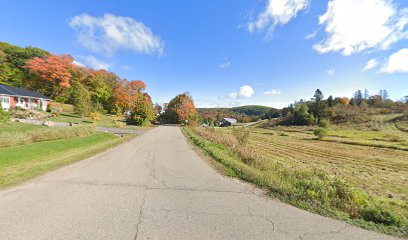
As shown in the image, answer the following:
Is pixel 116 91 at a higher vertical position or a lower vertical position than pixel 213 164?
higher

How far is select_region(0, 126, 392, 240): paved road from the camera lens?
11.6ft

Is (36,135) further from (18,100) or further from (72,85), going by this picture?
(72,85)

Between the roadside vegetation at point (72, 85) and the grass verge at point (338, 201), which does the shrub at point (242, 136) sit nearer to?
the grass verge at point (338, 201)

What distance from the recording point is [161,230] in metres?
3.61

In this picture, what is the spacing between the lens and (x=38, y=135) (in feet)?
47.5

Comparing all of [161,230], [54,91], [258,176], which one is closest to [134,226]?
[161,230]

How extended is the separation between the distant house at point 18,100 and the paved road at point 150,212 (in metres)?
36.5

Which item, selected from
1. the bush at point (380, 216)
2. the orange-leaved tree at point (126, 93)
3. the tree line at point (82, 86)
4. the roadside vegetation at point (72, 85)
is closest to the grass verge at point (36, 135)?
the roadside vegetation at point (72, 85)

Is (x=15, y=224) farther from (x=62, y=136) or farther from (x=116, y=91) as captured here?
(x=116, y=91)

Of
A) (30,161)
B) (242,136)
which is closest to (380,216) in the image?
(30,161)

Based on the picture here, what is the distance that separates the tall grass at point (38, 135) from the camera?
12.3 m

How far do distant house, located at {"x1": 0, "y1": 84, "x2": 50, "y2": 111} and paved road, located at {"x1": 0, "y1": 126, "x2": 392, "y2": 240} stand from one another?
36.5m

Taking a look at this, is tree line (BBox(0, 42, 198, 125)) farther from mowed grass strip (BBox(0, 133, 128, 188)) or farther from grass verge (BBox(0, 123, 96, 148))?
Answer: mowed grass strip (BBox(0, 133, 128, 188))

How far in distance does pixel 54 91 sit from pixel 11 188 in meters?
56.3
